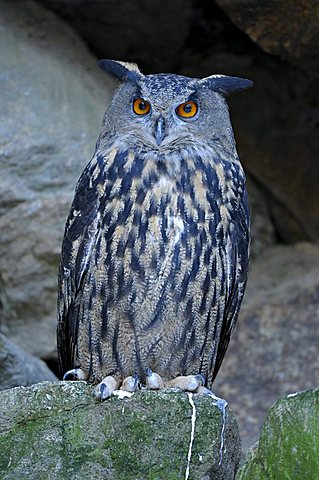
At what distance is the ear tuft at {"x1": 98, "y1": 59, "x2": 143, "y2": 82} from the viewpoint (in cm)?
375

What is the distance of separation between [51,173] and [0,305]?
2.21 ft

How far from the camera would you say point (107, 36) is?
509cm

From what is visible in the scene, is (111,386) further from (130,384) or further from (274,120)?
(274,120)

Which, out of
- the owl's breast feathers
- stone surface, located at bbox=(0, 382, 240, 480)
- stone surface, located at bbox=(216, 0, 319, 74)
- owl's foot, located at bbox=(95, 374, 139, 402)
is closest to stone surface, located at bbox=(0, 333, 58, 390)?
the owl's breast feathers

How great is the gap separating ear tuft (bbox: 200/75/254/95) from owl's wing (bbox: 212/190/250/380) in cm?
43

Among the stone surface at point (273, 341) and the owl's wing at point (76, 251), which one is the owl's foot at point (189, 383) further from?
the stone surface at point (273, 341)

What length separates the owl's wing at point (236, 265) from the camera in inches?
140

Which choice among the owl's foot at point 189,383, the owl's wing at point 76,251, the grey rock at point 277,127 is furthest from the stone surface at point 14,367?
the grey rock at point 277,127

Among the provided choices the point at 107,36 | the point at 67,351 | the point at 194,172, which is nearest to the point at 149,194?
the point at 194,172

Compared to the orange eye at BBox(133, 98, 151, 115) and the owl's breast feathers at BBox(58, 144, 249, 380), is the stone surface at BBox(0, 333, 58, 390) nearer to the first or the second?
the owl's breast feathers at BBox(58, 144, 249, 380)

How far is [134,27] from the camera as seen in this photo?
197 inches

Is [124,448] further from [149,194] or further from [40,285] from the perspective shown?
[40,285]

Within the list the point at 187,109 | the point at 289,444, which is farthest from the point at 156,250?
the point at 289,444

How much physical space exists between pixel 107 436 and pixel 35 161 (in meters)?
1.97
